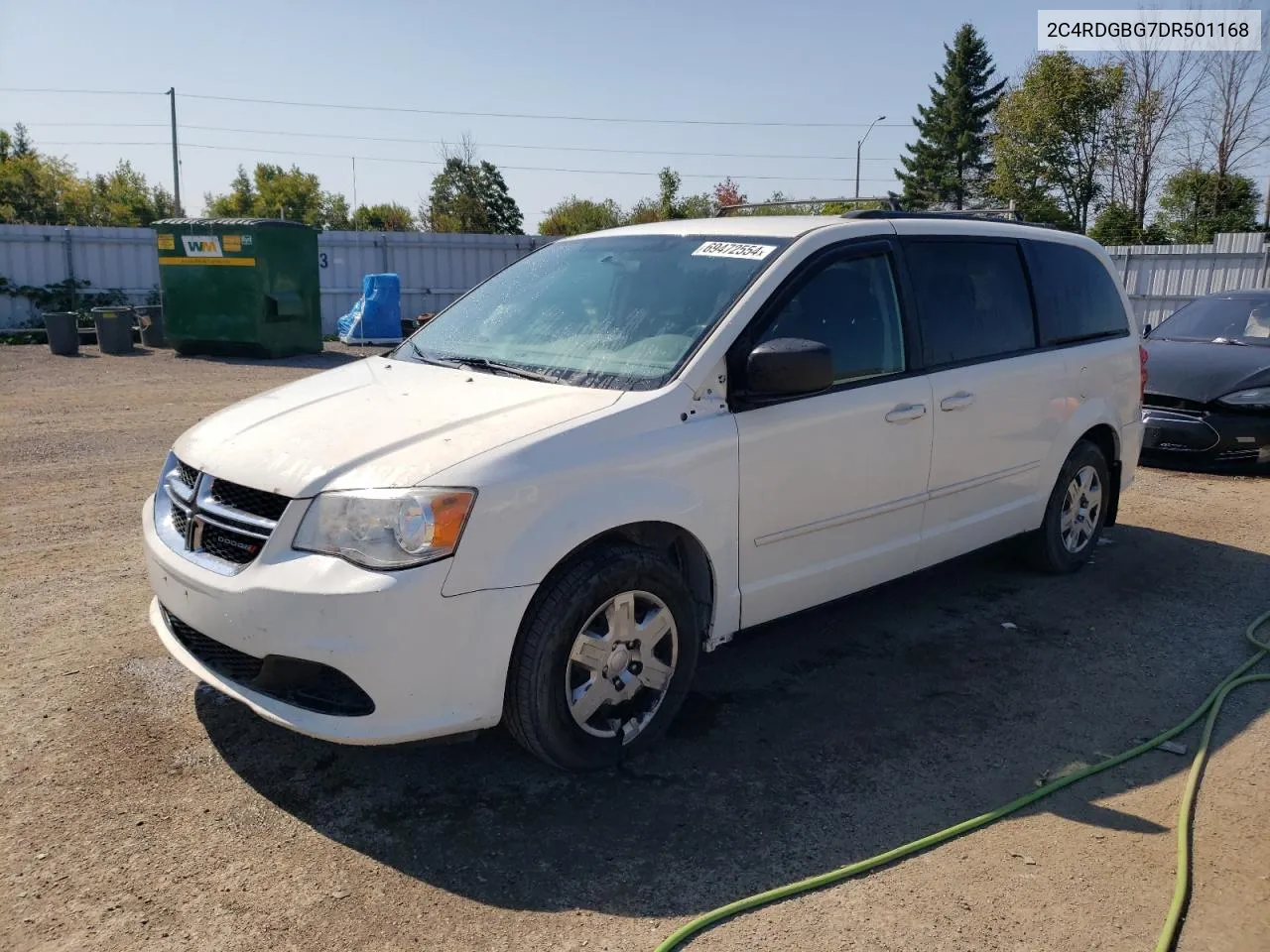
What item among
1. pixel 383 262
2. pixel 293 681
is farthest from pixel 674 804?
pixel 383 262

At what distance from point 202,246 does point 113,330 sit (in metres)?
2.19

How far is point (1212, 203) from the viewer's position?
119 feet

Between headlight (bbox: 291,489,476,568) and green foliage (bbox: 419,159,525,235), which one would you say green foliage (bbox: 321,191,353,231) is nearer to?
green foliage (bbox: 419,159,525,235)

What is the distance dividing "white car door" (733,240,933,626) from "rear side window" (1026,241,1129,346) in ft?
4.42

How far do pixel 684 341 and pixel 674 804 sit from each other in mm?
1640

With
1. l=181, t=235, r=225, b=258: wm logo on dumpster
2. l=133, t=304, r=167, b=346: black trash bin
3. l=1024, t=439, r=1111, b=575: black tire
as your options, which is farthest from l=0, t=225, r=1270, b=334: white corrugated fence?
l=1024, t=439, r=1111, b=575: black tire

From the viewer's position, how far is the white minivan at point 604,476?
9.98 feet

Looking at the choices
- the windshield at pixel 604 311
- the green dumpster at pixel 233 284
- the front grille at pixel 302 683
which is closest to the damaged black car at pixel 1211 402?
the windshield at pixel 604 311

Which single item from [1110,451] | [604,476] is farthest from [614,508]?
[1110,451]

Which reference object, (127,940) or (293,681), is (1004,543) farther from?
(127,940)

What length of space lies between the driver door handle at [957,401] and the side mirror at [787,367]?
1.05 metres

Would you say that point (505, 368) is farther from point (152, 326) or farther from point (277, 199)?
point (277, 199)

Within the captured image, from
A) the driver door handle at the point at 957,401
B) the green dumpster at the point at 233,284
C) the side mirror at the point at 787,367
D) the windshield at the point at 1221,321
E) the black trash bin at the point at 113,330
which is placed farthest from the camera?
the black trash bin at the point at 113,330

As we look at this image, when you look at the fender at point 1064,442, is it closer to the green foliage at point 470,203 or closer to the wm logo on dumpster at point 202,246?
the wm logo on dumpster at point 202,246
